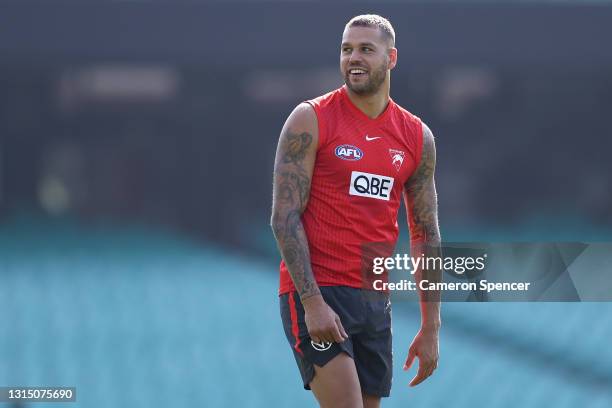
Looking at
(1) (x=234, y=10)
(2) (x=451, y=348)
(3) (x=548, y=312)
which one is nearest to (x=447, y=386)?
(2) (x=451, y=348)

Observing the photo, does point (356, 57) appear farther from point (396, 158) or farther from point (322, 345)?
point (322, 345)

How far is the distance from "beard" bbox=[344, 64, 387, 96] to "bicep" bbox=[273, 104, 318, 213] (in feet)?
0.72

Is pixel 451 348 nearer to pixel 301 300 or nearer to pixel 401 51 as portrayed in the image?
pixel 401 51

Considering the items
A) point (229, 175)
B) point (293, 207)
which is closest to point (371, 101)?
point (293, 207)

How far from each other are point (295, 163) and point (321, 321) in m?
0.52

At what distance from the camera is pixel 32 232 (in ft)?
31.4

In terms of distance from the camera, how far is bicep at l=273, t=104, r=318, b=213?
11.0ft

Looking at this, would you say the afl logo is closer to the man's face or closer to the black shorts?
the man's face

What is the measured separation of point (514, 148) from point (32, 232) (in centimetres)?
461

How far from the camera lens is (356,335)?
3.52m

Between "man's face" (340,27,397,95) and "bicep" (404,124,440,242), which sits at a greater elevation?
"man's face" (340,27,397,95)

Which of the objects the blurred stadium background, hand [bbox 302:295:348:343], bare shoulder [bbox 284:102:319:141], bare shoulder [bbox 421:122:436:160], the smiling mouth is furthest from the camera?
the blurred stadium background

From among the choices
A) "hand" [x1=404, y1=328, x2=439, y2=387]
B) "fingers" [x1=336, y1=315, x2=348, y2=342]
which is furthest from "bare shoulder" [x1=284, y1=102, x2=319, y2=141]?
"hand" [x1=404, y1=328, x2=439, y2=387]

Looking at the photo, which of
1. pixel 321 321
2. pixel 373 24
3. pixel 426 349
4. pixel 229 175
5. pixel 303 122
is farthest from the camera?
pixel 229 175
